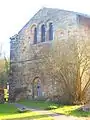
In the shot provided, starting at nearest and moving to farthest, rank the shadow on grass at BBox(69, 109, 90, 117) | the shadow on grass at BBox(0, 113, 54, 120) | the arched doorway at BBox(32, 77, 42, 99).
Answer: the shadow on grass at BBox(0, 113, 54, 120), the shadow on grass at BBox(69, 109, 90, 117), the arched doorway at BBox(32, 77, 42, 99)

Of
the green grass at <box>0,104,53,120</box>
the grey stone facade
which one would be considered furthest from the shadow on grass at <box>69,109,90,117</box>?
the grey stone facade

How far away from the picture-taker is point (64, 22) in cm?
3766

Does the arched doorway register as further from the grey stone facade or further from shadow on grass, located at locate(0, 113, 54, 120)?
shadow on grass, located at locate(0, 113, 54, 120)

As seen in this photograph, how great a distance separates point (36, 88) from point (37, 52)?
4061 mm

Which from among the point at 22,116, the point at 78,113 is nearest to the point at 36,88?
the point at 78,113

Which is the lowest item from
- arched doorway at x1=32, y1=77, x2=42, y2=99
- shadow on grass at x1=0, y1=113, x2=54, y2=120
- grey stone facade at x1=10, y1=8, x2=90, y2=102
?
shadow on grass at x1=0, y1=113, x2=54, y2=120

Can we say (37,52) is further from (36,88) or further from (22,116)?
(22,116)

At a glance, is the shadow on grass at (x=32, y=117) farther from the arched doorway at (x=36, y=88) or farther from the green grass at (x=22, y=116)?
the arched doorway at (x=36, y=88)

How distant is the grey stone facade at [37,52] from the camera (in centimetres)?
3731

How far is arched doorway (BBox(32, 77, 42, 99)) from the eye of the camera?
39294mm

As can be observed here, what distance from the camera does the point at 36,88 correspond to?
39.8 m

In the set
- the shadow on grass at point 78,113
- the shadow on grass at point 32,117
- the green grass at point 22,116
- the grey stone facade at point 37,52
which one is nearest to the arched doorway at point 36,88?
the grey stone facade at point 37,52

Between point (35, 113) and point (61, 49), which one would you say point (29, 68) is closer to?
point (61, 49)

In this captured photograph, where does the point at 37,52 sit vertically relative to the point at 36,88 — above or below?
above
